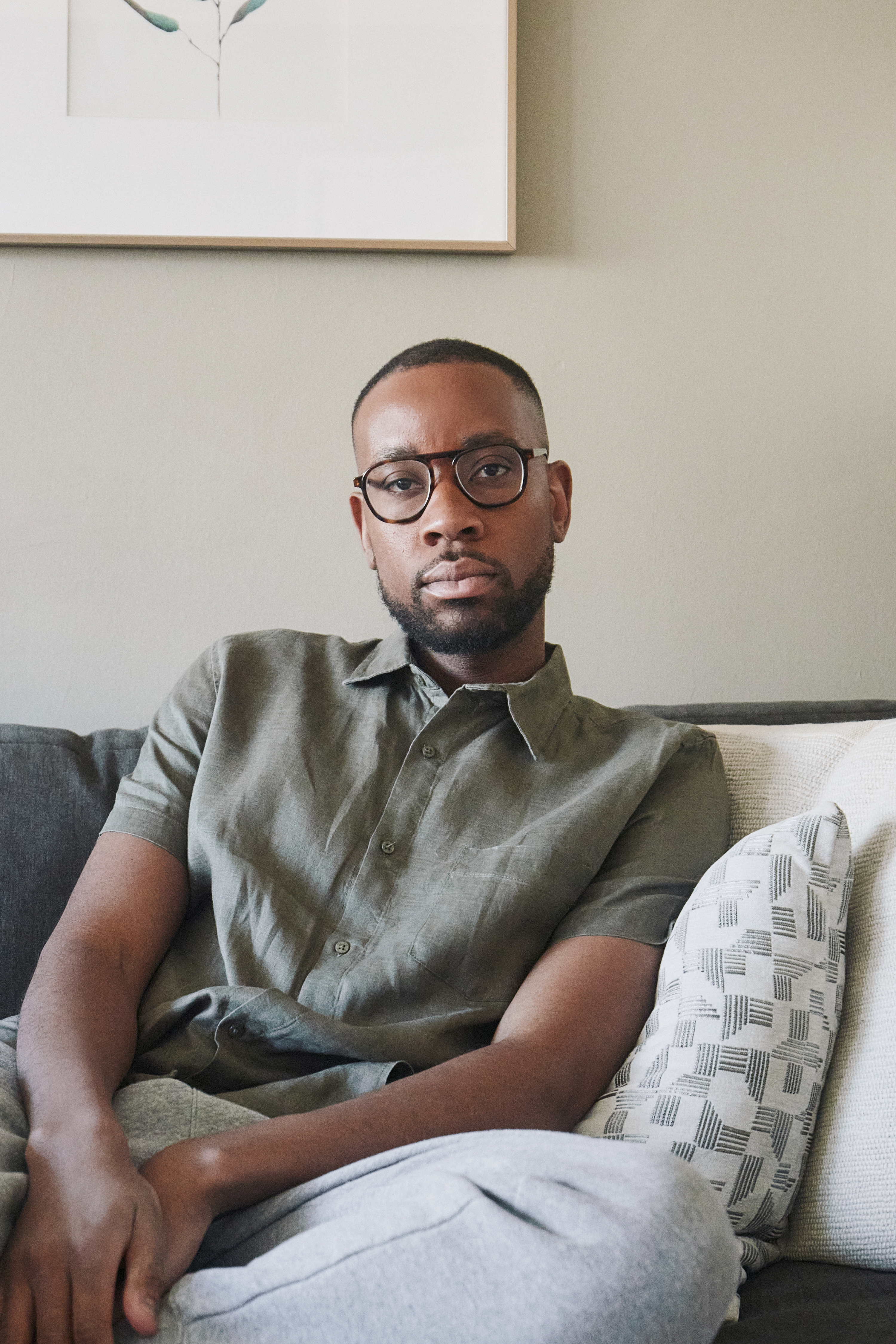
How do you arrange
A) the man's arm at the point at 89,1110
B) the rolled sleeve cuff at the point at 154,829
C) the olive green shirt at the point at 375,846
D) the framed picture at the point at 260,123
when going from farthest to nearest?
the framed picture at the point at 260,123
the rolled sleeve cuff at the point at 154,829
the olive green shirt at the point at 375,846
the man's arm at the point at 89,1110

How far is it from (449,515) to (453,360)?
0.21m

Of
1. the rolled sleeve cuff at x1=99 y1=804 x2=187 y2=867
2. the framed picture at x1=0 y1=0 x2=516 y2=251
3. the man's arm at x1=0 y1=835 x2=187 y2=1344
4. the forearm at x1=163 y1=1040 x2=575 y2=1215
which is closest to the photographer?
the man's arm at x1=0 y1=835 x2=187 y2=1344

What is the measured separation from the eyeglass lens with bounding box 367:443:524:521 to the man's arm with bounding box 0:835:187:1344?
1.54 feet

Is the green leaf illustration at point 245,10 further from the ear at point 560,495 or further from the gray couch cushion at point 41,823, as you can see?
the gray couch cushion at point 41,823

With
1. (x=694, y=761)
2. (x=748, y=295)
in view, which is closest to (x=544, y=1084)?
(x=694, y=761)

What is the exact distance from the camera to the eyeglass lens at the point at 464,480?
1.29 m

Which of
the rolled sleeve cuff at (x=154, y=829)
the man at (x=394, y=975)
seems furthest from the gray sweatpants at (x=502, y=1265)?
the rolled sleeve cuff at (x=154, y=829)

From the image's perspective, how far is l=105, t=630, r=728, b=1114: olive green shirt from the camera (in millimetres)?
1035

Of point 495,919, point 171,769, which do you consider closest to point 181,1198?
point 495,919

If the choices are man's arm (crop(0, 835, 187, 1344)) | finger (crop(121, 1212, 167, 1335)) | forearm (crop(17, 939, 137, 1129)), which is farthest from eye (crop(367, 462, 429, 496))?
finger (crop(121, 1212, 167, 1335))

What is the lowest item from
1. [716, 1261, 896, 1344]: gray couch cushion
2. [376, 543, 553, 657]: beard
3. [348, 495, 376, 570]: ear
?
[716, 1261, 896, 1344]: gray couch cushion

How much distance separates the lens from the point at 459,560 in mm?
1266

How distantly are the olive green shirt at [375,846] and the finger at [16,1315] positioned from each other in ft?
0.93

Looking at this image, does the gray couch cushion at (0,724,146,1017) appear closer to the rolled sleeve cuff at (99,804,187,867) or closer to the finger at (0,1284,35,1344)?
the rolled sleeve cuff at (99,804,187,867)
